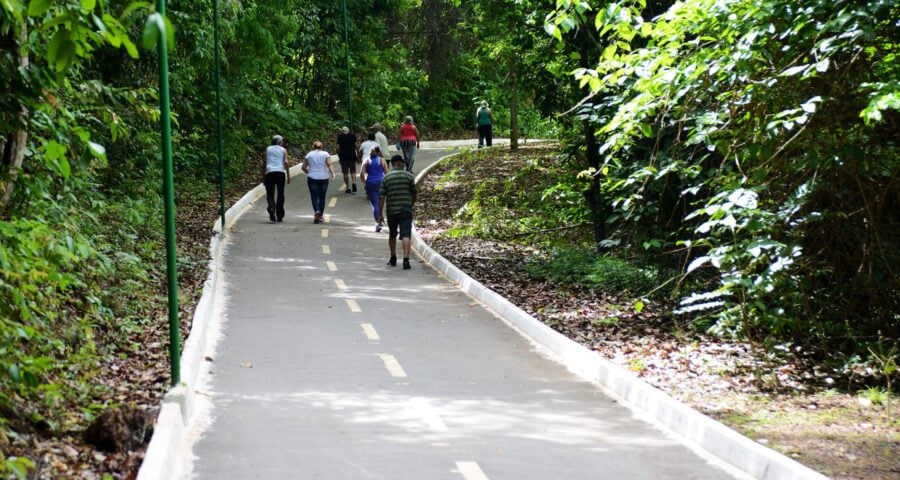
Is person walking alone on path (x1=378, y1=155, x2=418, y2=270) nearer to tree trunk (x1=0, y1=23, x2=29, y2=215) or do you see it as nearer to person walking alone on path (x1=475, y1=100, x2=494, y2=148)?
tree trunk (x1=0, y1=23, x2=29, y2=215)

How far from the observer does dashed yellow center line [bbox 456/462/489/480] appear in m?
6.89

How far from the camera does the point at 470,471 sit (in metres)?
7.03

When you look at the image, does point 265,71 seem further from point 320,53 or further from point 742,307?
point 742,307

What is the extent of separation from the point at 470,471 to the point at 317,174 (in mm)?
17883

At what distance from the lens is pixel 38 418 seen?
707 centimetres

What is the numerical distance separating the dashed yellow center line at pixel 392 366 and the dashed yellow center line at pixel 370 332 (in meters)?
0.96

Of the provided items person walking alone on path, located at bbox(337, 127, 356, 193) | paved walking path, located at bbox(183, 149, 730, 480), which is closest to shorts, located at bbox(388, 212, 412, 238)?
paved walking path, located at bbox(183, 149, 730, 480)

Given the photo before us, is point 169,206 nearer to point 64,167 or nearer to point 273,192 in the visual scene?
point 64,167

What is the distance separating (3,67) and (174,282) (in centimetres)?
235

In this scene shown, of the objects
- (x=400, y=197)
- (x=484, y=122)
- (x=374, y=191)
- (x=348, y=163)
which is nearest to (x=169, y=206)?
(x=400, y=197)

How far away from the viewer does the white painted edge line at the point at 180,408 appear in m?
6.52

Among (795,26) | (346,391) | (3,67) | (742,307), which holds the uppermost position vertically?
(795,26)

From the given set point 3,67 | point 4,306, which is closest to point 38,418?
point 4,306

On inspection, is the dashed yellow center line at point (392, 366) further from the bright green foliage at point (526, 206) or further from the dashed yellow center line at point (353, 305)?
the bright green foliage at point (526, 206)
